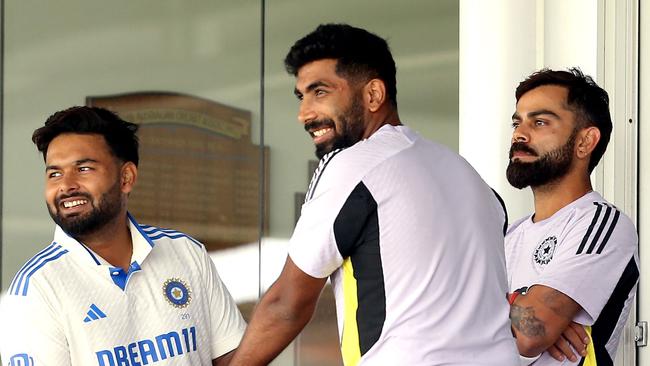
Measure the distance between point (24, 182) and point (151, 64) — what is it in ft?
2.74

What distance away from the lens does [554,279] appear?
3.81 meters

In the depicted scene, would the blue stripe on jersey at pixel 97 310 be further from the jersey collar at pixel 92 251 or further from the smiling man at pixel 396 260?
the smiling man at pixel 396 260

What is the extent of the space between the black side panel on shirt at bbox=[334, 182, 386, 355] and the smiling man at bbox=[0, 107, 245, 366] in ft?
2.02

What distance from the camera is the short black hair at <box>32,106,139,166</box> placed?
350cm

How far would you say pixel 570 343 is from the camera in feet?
12.5

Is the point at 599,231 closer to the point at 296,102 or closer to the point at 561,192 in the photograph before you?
the point at 561,192

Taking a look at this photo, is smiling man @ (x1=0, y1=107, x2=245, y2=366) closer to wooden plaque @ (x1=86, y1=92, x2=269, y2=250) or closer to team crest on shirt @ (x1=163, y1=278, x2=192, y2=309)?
team crest on shirt @ (x1=163, y1=278, x2=192, y2=309)

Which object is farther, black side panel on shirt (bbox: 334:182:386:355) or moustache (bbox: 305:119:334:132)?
moustache (bbox: 305:119:334:132)

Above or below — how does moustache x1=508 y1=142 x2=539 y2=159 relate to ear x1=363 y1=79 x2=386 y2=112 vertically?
below

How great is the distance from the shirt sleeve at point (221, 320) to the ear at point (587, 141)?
1300mm

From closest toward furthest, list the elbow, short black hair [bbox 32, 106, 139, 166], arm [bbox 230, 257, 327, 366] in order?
arm [bbox 230, 257, 327, 366] → short black hair [bbox 32, 106, 139, 166] → the elbow

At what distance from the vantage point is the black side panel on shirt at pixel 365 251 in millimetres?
2998

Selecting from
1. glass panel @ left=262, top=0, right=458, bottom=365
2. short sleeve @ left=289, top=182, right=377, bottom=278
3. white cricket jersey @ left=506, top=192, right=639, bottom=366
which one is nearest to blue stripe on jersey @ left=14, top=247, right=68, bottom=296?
short sleeve @ left=289, top=182, right=377, bottom=278

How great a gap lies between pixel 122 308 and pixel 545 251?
4.54ft
